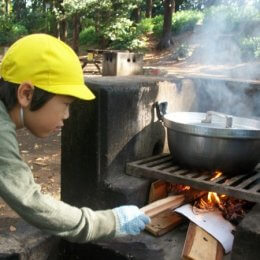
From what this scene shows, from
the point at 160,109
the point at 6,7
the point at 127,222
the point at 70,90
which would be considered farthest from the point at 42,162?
the point at 6,7

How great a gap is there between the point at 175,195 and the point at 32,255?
45.2 inches

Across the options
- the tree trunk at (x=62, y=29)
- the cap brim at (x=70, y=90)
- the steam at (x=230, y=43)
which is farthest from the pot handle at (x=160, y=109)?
the tree trunk at (x=62, y=29)

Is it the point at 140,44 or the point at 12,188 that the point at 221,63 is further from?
the point at 12,188

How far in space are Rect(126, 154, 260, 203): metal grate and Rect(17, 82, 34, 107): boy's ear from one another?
1349 millimetres

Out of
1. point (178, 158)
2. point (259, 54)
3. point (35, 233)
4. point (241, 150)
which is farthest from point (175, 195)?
point (259, 54)

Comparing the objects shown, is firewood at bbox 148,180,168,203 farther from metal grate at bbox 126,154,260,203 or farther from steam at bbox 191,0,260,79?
steam at bbox 191,0,260,79

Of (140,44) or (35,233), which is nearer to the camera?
(35,233)

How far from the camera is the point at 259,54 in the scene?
16.2m

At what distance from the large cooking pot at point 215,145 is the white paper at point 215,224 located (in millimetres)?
336

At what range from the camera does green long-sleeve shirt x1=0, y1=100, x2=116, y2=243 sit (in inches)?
65.6

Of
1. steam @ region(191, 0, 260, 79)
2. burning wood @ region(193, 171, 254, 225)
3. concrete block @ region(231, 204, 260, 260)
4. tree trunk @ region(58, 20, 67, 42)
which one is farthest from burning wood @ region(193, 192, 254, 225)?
tree trunk @ region(58, 20, 67, 42)

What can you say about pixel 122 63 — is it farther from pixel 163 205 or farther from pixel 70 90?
pixel 70 90

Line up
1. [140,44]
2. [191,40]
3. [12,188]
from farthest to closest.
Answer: [191,40] → [140,44] → [12,188]

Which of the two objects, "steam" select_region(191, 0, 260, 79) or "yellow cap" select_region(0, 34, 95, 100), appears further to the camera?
"steam" select_region(191, 0, 260, 79)
